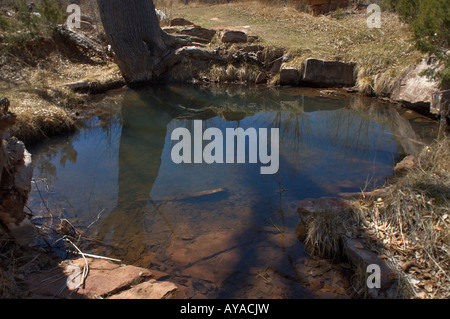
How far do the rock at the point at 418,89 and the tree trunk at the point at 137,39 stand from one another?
21.1 ft

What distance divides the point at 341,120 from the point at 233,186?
366 centimetres

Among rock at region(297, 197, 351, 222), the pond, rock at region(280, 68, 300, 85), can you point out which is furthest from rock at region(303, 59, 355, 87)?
rock at region(297, 197, 351, 222)

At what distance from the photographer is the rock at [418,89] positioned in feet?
23.6

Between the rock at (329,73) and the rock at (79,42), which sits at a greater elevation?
the rock at (79,42)

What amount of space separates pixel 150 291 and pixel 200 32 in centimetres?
1012

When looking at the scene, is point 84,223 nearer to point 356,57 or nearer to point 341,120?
point 341,120

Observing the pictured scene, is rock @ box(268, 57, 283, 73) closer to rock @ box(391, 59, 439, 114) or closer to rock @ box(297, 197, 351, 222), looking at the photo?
rock @ box(391, 59, 439, 114)

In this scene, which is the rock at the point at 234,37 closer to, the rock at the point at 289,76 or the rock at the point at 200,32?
the rock at the point at 200,32

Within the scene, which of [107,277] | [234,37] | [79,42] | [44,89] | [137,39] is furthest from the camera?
[234,37]

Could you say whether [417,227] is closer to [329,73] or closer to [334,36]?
[329,73]

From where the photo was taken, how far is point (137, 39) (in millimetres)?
9766

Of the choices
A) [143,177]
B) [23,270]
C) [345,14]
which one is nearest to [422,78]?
[143,177]

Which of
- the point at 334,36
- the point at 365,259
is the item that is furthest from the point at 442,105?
the point at 334,36

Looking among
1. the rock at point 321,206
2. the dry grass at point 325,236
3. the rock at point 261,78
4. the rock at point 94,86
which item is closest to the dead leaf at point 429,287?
the dry grass at point 325,236
